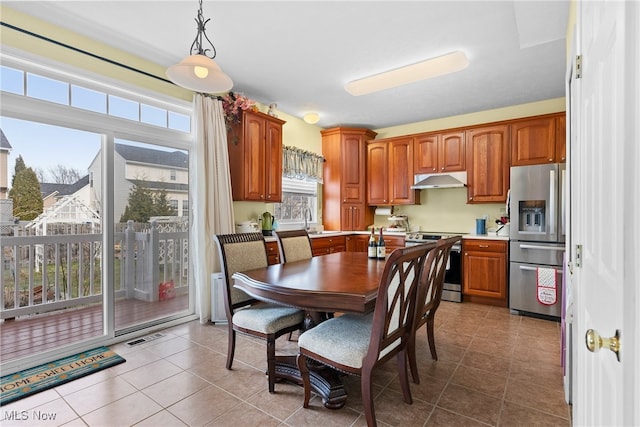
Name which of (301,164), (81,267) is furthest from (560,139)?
(81,267)

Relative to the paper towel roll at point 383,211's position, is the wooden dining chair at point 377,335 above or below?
below

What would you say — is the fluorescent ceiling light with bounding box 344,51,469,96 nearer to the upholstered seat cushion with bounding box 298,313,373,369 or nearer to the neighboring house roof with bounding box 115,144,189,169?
the neighboring house roof with bounding box 115,144,189,169

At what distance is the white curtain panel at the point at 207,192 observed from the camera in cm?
336

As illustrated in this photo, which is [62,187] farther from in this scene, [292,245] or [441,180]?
[441,180]

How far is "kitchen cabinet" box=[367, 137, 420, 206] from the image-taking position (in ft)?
16.4

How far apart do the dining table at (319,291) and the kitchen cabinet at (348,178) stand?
2775mm

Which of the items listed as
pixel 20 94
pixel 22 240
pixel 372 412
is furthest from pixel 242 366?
pixel 20 94

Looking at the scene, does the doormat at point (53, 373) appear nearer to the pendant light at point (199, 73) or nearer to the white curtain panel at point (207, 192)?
the white curtain panel at point (207, 192)

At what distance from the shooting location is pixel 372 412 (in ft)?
5.29

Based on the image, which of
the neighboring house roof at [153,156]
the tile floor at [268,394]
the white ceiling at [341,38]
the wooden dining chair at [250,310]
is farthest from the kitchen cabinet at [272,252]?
the white ceiling at [341,38]

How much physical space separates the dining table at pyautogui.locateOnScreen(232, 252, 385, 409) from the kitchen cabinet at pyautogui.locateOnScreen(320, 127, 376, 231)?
9.10 feet

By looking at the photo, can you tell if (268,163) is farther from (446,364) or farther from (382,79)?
(446,364)

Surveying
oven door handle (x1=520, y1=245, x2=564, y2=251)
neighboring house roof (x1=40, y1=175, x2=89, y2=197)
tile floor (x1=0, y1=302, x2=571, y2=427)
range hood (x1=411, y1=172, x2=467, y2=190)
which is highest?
range hood (x1=411, y1=172, x2=467, y2=190)

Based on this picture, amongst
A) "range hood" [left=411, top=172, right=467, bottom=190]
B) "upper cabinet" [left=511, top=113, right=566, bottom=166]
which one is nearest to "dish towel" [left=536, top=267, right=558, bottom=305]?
"upper cabinet" [left=511, top=113, right=566, bottom=166]
